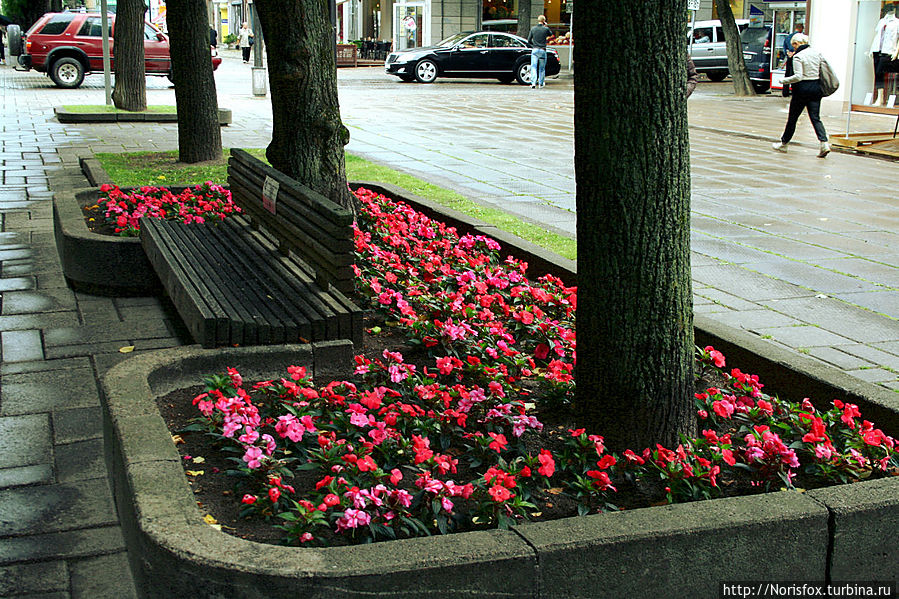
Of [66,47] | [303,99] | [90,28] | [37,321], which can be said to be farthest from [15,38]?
[37,321]

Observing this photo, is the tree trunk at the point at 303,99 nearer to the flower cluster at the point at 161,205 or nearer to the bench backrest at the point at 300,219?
the bench backrest at the point at 300,219

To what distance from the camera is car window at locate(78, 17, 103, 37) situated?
86.1 feet

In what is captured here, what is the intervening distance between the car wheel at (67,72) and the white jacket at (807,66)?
1897cm

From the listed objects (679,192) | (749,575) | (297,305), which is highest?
(679,192)

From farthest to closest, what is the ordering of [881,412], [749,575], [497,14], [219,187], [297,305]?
[497,14] → [219,187] → [297,305] → [881,412] → [749,575]

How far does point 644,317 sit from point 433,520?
1.01 metres

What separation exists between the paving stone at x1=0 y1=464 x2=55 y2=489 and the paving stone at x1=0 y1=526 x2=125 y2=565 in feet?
1.45

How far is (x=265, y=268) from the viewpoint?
5336 millimetres

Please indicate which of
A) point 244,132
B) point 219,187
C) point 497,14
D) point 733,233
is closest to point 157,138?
point 244,132

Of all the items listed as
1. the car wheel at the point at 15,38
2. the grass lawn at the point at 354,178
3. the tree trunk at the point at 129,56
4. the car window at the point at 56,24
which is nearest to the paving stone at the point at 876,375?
the grass lawn at the point at 354,178

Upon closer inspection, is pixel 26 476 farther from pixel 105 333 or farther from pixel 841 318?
pixel 841 318

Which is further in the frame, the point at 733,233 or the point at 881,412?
the point at 733,233

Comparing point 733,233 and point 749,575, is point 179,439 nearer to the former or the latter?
point 749,575

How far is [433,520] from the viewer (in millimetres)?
2945
